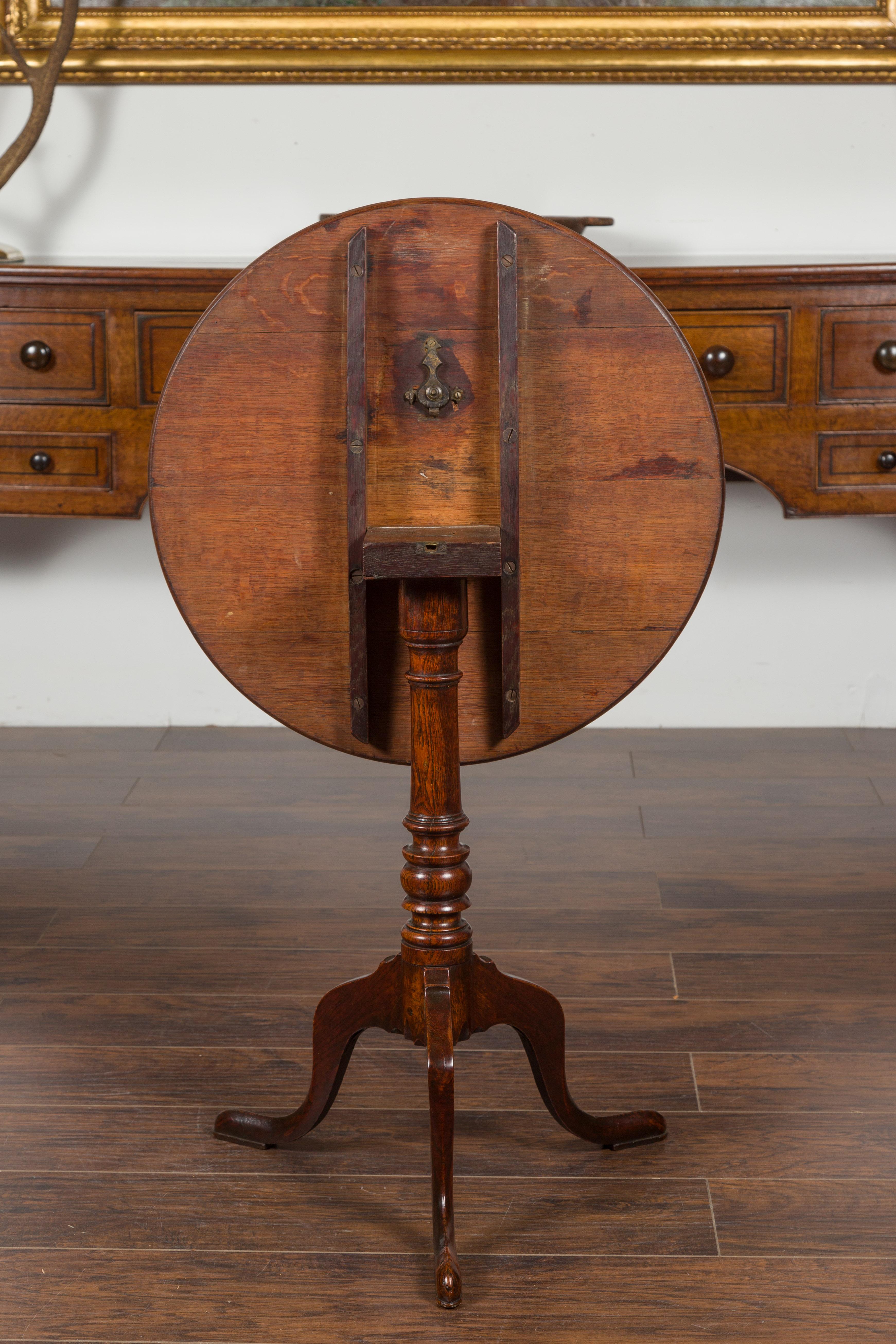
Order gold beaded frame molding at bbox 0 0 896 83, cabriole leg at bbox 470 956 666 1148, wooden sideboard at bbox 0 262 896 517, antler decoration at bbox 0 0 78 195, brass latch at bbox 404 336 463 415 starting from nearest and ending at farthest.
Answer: brass latch at bbox 404 336 463 415, cabriole leg at bbox 470 956 666 1148, wooden sideboard at bbox 0 262 896 517, antler decoration at bbox 0 0 78 195, gold beaded frame molding at bbox 0 0 896 83

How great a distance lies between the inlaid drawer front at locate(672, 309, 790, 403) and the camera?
2549mm

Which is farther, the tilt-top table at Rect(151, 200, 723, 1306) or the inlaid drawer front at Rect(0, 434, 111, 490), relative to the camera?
the inlaid drawer front at Rect(0, 434, 111, 490)

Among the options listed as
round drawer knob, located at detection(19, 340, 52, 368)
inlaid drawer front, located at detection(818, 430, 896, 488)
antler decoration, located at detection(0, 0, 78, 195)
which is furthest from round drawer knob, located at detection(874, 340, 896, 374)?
antler decoration, located at detection(0, 0, 78, 195)

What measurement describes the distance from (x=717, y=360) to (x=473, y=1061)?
4.48 feet

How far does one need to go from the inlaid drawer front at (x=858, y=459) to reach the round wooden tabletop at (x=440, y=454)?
1.26 metres

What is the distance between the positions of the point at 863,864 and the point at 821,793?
37cm

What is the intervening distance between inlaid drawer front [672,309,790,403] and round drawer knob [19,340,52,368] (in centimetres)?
115

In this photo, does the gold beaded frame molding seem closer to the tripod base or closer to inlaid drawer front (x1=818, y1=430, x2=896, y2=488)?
inlaid drawer front (x1=818, y1=430, x2=896, y2=488)

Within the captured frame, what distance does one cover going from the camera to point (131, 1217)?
4.91 ft

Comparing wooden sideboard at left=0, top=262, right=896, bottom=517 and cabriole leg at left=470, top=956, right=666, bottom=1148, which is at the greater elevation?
wooden sideboard at left=0, top=262, right=896, bottom=517

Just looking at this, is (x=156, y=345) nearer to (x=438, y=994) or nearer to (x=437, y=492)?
(x=437, y=492)

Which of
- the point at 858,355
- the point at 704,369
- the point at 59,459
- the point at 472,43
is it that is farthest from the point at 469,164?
the point at 59,459

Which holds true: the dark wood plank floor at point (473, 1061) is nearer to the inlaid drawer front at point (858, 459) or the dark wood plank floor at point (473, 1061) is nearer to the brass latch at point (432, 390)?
the inlaid drawer front at point (858, 459)

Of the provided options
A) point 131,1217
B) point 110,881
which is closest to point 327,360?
point 131,1217
